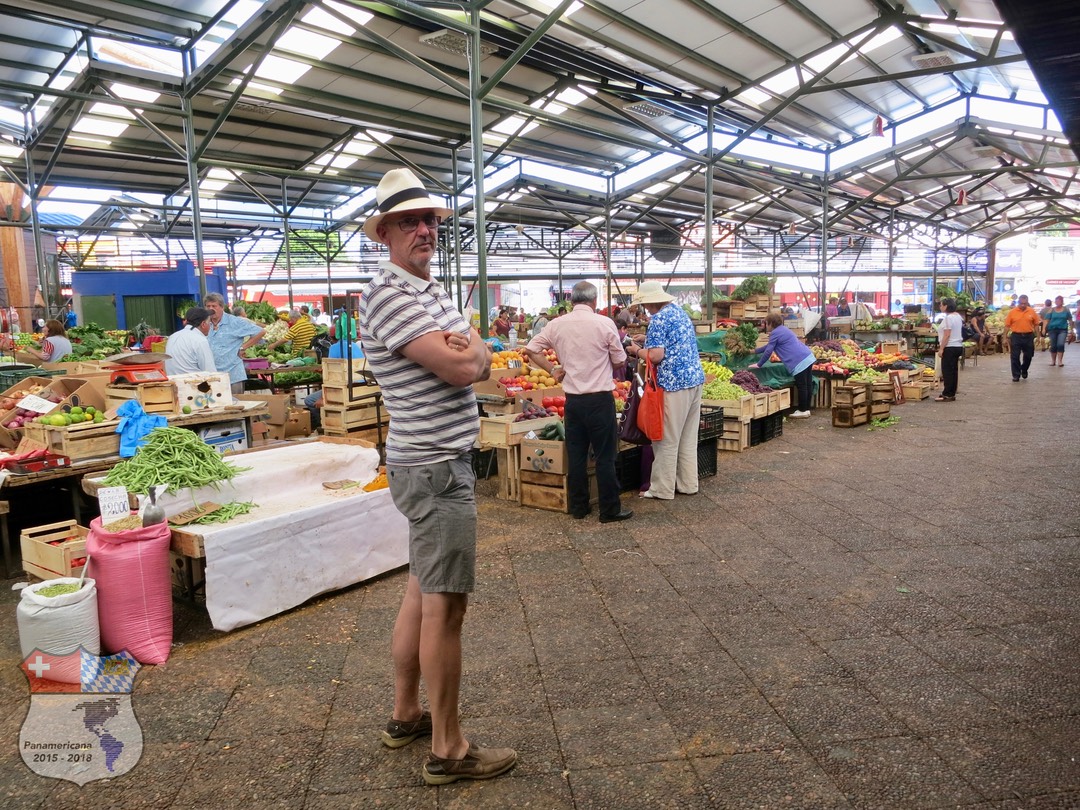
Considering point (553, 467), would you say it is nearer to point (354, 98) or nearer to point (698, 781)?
point (698, 781)

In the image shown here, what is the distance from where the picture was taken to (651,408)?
5844 millimetres

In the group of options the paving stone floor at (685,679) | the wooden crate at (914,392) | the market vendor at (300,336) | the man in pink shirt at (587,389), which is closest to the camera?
the paving stone floor at (685,679)

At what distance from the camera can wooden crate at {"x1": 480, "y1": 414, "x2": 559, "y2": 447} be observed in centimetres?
629

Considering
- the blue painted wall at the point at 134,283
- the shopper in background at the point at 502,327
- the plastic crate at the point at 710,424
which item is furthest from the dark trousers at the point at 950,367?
the blue painted wall at the point at 134,283

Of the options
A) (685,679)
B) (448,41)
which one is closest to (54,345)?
(448,41)

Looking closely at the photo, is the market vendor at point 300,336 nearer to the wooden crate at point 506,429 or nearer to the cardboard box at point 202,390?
the cardboard box at point 202,390

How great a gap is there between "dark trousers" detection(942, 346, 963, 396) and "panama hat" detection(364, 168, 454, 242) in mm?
11755

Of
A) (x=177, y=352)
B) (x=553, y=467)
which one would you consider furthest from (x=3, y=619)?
(x=553, y=467)

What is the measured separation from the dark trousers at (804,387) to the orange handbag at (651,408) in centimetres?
529

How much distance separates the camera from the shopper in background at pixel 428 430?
2.30m

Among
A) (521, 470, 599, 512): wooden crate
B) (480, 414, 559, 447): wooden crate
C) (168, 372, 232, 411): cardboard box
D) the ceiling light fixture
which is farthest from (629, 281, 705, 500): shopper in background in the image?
the ceiling light fixture

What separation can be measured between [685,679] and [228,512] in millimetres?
2618

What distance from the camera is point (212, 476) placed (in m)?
4.06

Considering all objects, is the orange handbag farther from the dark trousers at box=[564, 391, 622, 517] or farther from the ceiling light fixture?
the ceiling light fixture
